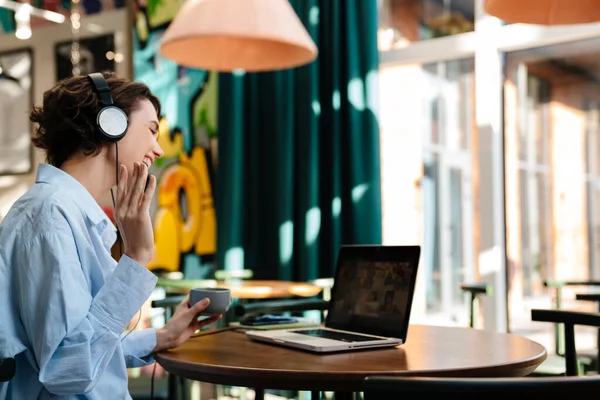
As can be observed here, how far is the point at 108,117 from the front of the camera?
1460mm

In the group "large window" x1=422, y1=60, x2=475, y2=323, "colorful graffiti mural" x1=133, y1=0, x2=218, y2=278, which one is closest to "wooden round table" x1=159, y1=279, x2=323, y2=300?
"colorful graffiti mural" x1=133, y1=0, x2=218, y2=278

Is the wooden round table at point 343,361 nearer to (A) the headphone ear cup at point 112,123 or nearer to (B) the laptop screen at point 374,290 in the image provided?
(B) the laptop screen at point 374,290

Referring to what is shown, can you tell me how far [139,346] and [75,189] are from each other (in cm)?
40

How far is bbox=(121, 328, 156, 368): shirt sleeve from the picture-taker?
162 cm

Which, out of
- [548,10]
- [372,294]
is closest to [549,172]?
[548,10]

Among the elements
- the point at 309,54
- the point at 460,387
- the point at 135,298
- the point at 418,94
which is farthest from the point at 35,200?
the point at 418,94

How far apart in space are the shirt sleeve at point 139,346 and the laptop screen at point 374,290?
1.47ft

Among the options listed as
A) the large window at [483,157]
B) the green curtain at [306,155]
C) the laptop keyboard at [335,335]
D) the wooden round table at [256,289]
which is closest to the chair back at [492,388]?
the laptop keyboard at [335,335]

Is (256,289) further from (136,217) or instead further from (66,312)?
(66,312)

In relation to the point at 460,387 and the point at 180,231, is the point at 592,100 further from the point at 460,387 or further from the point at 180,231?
the point at 460,387

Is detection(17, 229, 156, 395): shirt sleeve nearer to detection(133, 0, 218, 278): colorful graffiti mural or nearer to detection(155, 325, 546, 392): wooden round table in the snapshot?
detection(155, 325, 546, 392): wooden round table

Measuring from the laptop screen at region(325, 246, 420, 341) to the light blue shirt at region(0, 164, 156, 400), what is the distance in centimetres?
57

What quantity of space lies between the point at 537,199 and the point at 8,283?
376 centimetres

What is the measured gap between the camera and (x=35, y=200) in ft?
4.42
